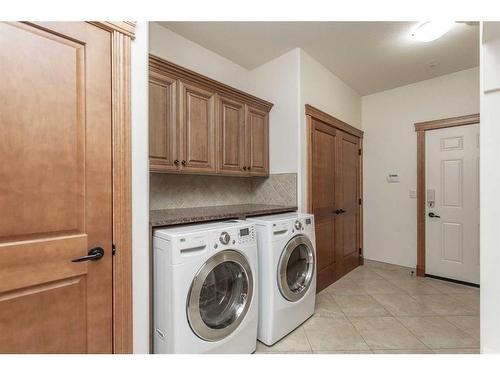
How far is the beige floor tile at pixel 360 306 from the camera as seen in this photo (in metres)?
2.26

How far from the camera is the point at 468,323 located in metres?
2.06

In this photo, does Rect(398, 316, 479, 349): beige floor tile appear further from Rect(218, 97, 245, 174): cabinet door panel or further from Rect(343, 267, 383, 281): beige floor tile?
Rect(218, 97, 245, 174): cabinet door panel

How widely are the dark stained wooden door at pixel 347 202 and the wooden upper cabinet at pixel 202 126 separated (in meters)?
1.11

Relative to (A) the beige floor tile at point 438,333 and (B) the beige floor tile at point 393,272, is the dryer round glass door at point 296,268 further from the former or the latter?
(B) the beige floor tile at point 393,272

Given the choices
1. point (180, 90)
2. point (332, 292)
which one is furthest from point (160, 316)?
point (332, 292)

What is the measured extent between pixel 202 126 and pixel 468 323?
2867 mm

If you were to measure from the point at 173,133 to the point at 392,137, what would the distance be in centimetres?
310

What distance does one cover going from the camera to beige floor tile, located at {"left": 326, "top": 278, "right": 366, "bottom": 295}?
2.71 m

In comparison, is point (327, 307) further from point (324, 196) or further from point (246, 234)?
point (246, 234)

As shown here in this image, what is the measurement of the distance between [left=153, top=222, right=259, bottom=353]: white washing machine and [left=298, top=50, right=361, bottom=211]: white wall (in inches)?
44.2

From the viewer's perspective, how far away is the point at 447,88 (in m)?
3.00

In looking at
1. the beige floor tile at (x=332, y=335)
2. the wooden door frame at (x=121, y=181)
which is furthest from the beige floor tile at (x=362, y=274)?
the wooden door frame at (x=121, y=181)

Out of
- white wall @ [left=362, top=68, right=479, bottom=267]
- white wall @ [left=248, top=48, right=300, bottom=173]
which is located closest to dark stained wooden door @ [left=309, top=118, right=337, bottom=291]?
white wall @ [left=248, top=48, right=300, bottom=173]
